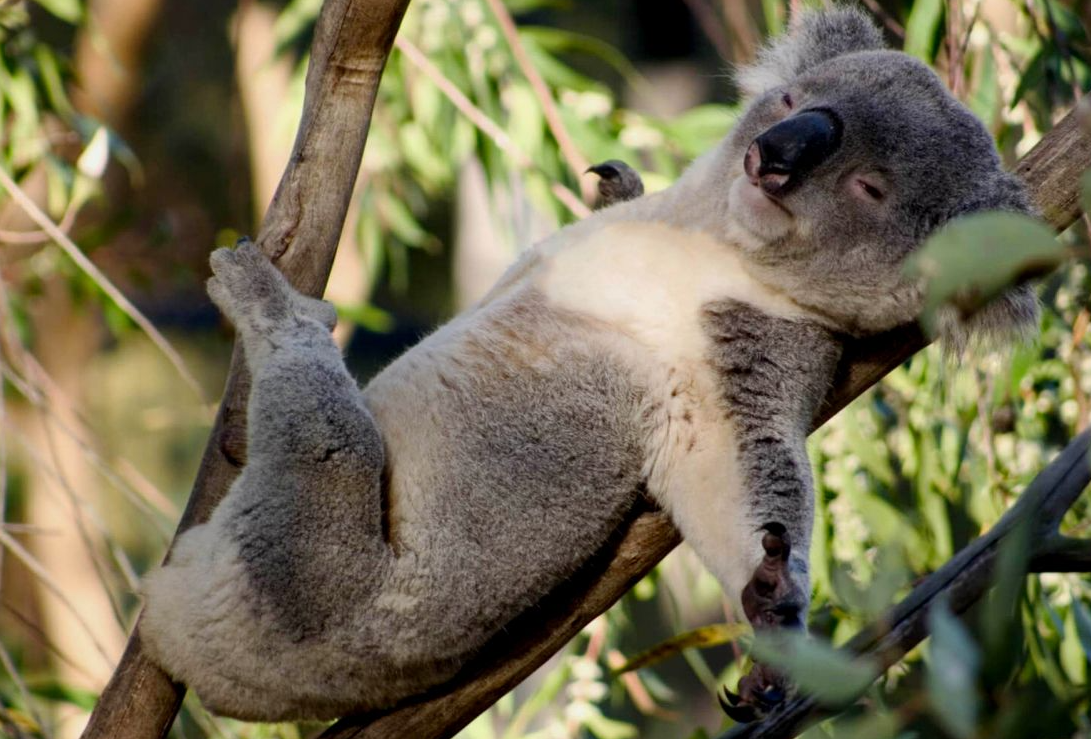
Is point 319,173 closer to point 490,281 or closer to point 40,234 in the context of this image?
point 40,234

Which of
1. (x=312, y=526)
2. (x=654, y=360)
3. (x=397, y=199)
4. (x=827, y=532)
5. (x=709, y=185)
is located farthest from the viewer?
(x=397, y=199)

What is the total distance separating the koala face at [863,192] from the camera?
5.38ft

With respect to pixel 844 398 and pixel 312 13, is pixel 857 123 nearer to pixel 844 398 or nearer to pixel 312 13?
pixel 844 398

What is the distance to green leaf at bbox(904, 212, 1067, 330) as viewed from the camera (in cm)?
50

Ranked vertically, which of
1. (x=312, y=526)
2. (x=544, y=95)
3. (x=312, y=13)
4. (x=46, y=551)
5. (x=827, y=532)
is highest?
(x=312, y=13)

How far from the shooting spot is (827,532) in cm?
225

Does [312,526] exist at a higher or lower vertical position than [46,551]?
higher

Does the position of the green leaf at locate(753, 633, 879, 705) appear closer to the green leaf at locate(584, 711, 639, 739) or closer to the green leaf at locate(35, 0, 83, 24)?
the green leaf at locate(584, 711, 639, 739)

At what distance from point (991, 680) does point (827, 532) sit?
1.69 metres

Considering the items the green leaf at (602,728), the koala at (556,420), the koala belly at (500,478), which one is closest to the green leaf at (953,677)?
the koala at (556,420)

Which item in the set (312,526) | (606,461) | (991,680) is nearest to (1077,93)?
(606,461)

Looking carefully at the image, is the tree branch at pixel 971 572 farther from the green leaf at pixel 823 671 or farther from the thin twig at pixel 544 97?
the thin twig at pixel 544 97

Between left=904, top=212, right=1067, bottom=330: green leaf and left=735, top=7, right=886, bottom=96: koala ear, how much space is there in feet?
4.87

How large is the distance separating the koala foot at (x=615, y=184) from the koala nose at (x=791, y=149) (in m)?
0.42
